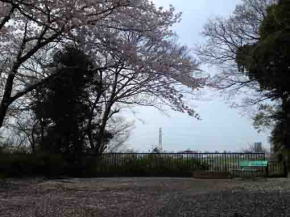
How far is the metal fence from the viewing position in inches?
948

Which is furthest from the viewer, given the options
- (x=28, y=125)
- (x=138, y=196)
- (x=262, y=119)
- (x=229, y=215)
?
(x=262, y=119)

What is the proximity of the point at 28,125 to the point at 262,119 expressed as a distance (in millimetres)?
13853

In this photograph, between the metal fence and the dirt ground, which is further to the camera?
the metal fence

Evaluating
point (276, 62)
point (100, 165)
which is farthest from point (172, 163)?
point (276, 62)

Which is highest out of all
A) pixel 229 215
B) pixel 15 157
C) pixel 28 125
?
pixel 28 125

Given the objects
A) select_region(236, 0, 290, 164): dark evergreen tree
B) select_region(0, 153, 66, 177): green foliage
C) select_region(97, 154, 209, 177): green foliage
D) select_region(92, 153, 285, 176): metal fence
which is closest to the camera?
select_region(0, 153, 66, 177): green foliage

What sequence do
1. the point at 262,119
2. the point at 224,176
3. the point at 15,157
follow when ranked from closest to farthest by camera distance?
the point at 15,157 < the point at 224,176 < the point at 262,119

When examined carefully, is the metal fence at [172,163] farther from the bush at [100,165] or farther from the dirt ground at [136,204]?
the dirt ground at [136,204]

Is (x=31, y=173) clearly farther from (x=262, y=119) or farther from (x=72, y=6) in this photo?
(x=262, y=119)

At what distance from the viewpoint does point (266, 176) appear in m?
24.2

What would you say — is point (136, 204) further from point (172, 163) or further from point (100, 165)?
point (172, 163)

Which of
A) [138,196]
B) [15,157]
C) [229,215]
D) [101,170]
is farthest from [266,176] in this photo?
[229,215]

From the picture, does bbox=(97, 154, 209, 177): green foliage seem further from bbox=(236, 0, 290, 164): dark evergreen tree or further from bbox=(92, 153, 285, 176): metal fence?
bbox=(236, 0, 290, 164): dark evergreen tree

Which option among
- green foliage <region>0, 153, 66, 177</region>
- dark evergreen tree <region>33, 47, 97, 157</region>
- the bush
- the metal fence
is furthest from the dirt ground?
the metal fence
